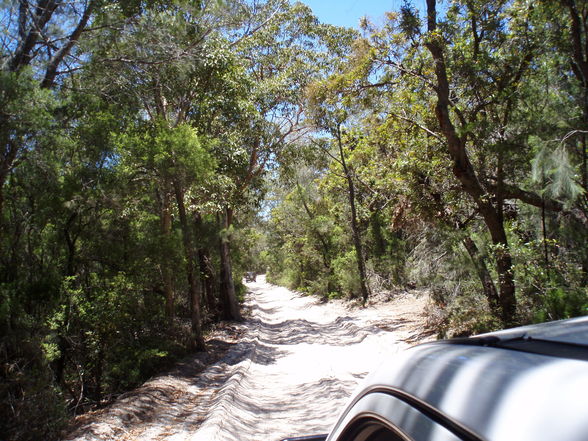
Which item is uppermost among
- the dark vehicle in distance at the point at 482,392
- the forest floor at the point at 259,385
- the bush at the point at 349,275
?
the dark vehicle in distance at the point at 482,392

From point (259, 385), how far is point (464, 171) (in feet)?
21.5

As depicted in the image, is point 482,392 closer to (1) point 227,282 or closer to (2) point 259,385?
(2) point 259,385

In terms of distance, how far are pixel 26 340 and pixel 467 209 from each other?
11.1 metres

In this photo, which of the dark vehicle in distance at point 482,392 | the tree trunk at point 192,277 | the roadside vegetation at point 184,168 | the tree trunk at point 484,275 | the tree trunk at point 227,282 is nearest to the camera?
the dark vehicle in distance at point 482,392

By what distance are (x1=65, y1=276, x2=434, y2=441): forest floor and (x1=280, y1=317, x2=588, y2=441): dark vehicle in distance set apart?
5.75m

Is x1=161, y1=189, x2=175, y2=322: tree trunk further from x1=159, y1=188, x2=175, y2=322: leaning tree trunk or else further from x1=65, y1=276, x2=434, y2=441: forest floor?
x1=65, y1=276, x2=434, y2=441: forest floor

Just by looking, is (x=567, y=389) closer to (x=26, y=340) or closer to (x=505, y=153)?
(x=26, y=340)

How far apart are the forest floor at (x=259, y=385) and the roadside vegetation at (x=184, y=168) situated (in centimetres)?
87

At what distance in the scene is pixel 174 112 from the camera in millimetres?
16922

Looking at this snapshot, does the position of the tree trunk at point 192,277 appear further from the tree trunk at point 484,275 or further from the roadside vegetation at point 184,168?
the tree trunk at point 484,275

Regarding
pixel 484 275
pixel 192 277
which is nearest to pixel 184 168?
pixel 192 277

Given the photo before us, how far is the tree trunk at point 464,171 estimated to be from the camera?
32.8 ft

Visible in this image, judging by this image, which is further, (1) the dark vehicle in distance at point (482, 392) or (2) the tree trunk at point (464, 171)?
(2) the tree trunk at point (464, 171)

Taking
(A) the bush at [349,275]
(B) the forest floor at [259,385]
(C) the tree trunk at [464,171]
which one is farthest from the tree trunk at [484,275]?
(A) the bush at [349,275]
